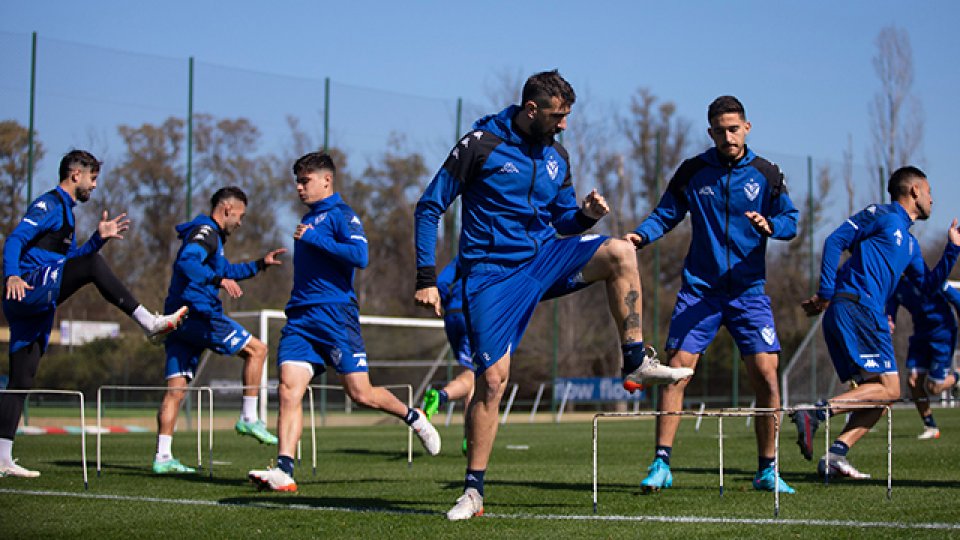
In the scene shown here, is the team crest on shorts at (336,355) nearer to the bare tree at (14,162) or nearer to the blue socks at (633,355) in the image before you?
the blue socks at (633,355)

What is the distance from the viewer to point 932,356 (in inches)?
529

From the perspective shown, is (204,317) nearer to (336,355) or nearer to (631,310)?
(336,355)

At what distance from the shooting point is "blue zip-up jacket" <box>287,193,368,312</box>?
7512 mm

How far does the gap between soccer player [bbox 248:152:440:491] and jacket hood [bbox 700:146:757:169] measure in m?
2.37

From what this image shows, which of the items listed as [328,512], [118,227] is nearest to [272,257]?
[118,227]

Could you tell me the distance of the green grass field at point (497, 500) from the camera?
5.06 metres

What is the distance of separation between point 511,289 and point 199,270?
4171 millimetres

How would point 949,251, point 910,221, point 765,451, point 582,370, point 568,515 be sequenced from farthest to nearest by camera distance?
point 582,370
point 949,251
point 910,221
point 765,451
point 568,515

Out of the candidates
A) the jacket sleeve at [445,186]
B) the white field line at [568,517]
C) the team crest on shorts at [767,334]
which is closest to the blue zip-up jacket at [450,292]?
the team crest on shorts at [767,334]

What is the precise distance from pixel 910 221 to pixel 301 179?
453cm

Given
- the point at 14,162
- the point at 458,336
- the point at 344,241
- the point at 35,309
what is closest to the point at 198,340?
the point at 35,309

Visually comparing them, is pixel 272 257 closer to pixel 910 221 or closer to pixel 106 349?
pixel 910 221

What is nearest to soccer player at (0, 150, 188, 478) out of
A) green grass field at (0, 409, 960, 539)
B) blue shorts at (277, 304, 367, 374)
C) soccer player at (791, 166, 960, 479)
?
green grass field at (0, 409, 960, 539)

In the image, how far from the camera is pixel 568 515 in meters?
5.57
